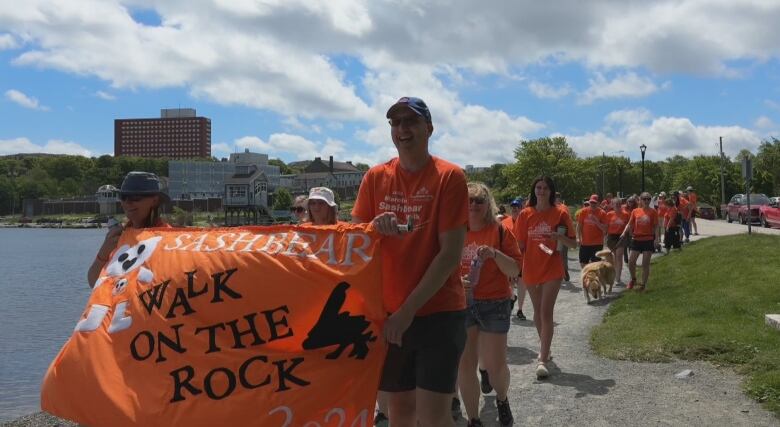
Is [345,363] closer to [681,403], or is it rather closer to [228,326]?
[228,326]

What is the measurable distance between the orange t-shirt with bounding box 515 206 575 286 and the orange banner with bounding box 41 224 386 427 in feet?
13.2

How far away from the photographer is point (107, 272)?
159 inches

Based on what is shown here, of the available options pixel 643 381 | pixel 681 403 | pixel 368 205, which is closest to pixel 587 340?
pixel 643 381

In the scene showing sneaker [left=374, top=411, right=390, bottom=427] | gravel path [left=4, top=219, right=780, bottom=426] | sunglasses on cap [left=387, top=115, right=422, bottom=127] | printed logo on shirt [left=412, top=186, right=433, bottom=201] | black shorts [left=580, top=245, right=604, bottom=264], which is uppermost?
sunglasses on cap [left=387, top=115, right=422, bottom=127]

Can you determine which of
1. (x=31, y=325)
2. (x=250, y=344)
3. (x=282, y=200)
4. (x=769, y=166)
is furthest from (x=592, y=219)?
(x=282, y=200)

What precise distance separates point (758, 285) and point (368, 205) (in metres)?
9.47

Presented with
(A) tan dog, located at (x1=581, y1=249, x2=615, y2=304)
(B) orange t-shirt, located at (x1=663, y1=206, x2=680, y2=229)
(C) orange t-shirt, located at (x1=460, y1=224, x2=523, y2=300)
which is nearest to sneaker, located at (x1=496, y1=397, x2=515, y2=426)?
(C) orange t-shirt, located at (x1=460, y1=224, x2=523, y2=300)

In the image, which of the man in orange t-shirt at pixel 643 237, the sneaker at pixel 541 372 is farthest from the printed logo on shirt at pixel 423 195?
the man in orange t-shirt at pixel 643 237

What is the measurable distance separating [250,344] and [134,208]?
4.79 ft

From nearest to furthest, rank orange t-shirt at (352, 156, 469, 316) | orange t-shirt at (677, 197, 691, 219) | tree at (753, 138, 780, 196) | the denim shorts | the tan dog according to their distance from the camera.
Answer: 1. orange t-shirt at (352, 156, 469, 316)
2. the denim shorts
3. the tan dog
4. orange t-shirt at (677, 197, 691, 219)
5. tree at (753, 138, 780, 196)

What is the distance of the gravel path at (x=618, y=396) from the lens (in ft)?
18.6

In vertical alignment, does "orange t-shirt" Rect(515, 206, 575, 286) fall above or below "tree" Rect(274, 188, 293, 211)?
below

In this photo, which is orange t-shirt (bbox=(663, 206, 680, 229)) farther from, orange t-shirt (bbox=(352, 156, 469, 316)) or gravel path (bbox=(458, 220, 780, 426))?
orange t-shirt (bbox=(352, 156, 469, 316))

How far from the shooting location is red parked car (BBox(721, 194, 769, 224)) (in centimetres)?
3594
